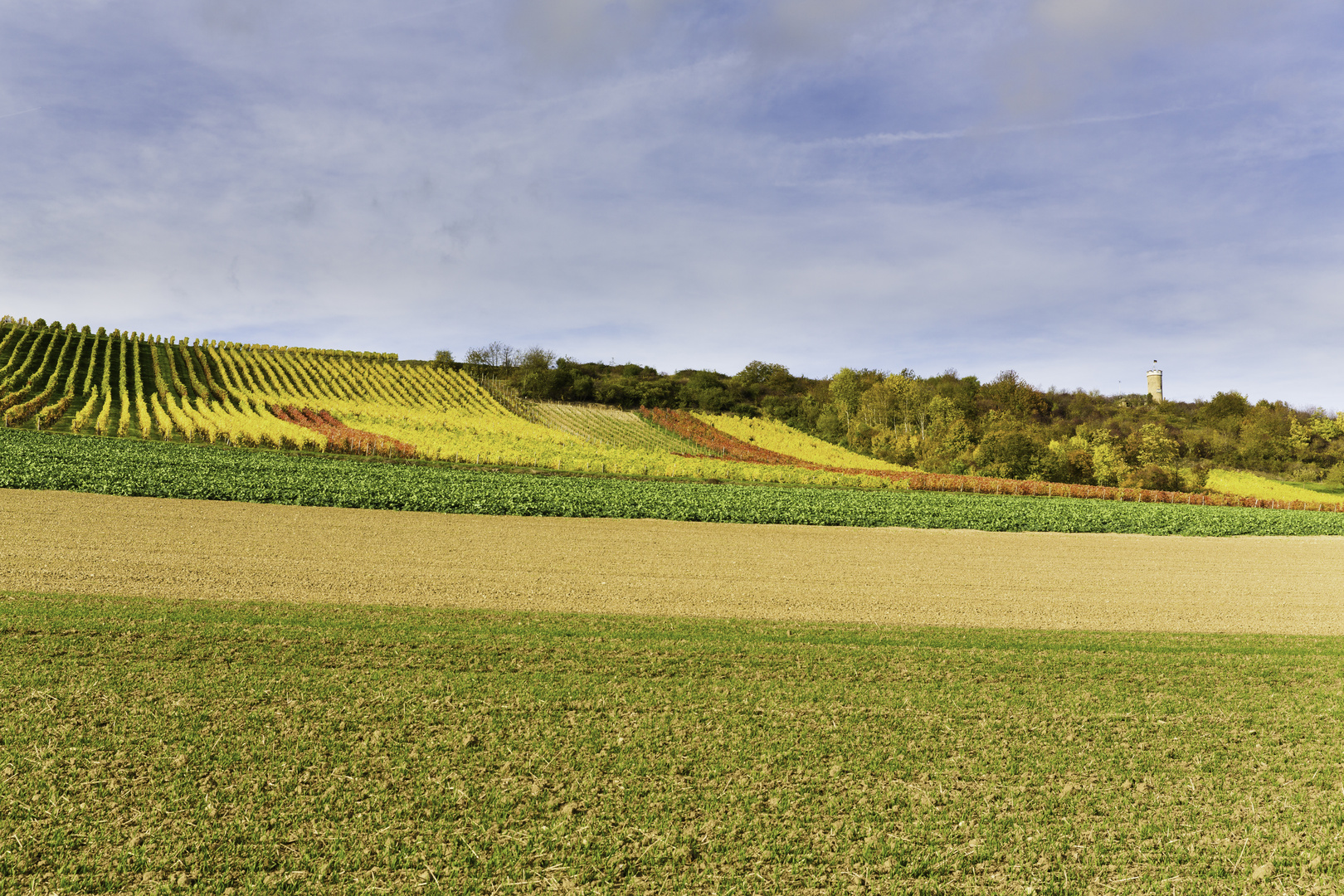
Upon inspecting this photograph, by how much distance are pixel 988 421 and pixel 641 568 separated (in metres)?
52.5

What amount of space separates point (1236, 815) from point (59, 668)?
11886 mm

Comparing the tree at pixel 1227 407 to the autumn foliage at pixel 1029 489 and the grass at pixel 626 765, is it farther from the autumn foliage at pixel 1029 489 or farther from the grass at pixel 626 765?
the grass at pixel 626 765

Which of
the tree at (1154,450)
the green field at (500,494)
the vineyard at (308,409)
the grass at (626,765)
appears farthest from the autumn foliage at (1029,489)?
the grass at (626,765)

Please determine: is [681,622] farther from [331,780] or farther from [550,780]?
[331,780]

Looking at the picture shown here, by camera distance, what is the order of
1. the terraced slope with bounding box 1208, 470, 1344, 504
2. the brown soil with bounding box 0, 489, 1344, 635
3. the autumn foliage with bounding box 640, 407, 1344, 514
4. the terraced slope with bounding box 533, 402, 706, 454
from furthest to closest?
the terraced slope with bounding box 533, 402, 706, 454 < the terraced slope with bounding box 1208, 470, 1344, 504 < the autumn foliage with bounding box 640, 407, 1344, 514 < the brown soil with bounding box 0, 489, 1344, 635

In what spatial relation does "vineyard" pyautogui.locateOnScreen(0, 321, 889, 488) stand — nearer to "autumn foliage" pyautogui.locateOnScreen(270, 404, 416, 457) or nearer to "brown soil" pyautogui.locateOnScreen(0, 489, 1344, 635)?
"autumn foliage" pyautogui.locateOnScreen(270, 404, 416, 457)

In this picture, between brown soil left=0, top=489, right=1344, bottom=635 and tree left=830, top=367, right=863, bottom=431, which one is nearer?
brown soil left=0, top=489, right=1344, bottom=635

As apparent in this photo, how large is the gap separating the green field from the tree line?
1532cm

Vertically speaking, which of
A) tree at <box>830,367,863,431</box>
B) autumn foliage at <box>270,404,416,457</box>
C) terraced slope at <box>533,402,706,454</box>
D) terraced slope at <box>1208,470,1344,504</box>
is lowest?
terraced slope at <box>1208,470,1344,504</box>

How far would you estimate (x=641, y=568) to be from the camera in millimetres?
16594

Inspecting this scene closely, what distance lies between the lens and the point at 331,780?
6.05 meters

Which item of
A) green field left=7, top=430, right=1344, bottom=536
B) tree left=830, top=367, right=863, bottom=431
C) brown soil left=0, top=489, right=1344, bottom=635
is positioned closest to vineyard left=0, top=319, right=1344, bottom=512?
green field left=7, top=430, right=1344, bottom=536

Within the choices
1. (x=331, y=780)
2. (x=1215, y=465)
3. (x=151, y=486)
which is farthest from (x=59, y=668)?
(x=1215, y=465)

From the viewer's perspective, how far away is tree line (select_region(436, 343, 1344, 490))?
5147 cm
